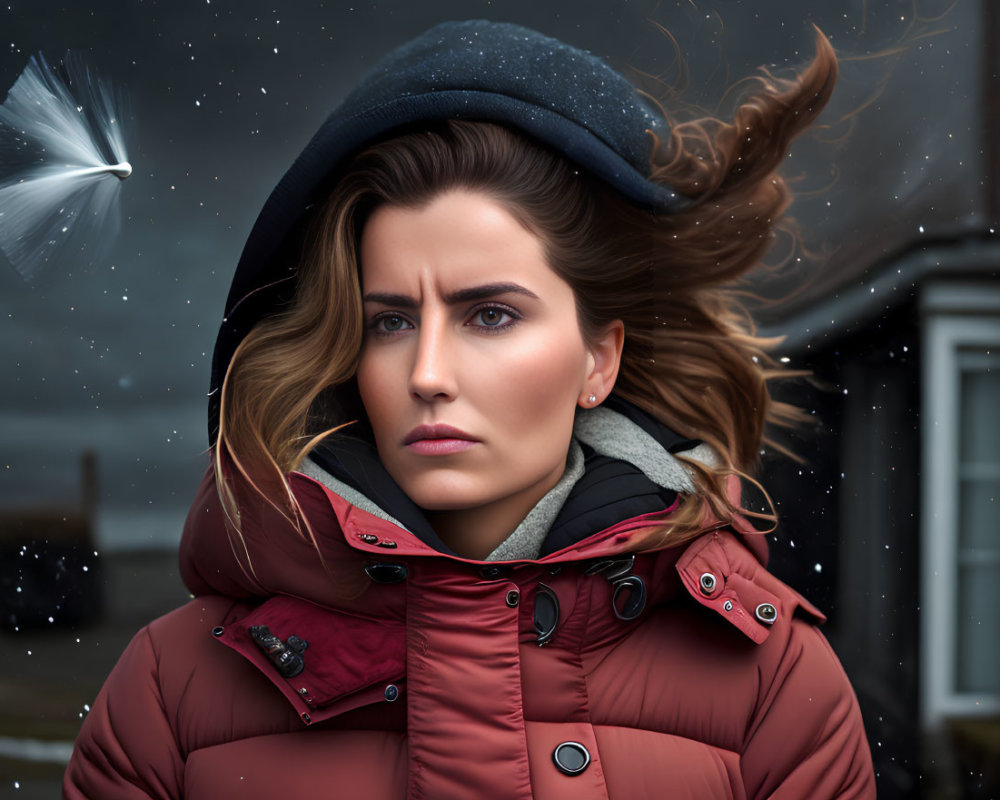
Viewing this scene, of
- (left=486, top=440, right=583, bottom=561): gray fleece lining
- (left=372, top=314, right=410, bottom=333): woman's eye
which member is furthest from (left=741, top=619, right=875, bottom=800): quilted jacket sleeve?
(left=372, top=314, right=410, bottom=333): woman's eye

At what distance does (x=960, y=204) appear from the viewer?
4.68ft

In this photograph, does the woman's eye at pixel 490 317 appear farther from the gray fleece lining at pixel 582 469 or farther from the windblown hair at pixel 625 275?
the gray fleece lining at pixel 582 469

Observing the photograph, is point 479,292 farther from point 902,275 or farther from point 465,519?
point 902,275

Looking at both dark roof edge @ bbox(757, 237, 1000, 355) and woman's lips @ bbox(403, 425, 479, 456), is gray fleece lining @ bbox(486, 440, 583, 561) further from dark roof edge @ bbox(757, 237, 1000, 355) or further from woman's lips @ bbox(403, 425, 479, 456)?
dark roof edge @ bbox(757, 237, 1000, 355)

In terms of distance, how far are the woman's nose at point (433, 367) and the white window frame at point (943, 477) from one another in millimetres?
789

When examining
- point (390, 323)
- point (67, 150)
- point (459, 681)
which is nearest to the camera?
point (459, 681)

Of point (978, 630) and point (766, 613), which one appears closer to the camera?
point (766, 613)

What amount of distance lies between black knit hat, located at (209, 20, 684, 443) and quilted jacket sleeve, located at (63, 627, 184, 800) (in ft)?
1.13

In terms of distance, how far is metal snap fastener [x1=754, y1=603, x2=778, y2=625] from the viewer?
1169mm

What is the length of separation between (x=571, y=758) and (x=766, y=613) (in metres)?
0.32

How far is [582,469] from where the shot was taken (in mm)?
1271

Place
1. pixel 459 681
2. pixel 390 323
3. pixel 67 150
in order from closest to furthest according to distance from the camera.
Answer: pixel 459 681, pixel 390 323, pixel 67 150

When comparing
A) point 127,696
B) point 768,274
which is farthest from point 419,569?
point 768,274

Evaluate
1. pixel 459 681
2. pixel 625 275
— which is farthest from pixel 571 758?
pixel 625 275
